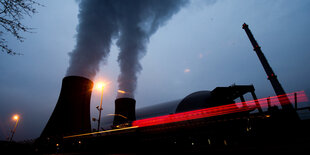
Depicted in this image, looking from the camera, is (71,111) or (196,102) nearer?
(71,111)

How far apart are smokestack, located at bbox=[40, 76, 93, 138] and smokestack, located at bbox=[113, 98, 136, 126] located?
5271 mm

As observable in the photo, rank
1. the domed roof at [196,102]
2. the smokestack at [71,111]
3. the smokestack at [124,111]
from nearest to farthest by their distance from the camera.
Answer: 1. the smokestack at [71,111]
2. the domed roof at [196,102]
3. the smokestack at [124,111]

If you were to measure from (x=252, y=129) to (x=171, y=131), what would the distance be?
5.68m

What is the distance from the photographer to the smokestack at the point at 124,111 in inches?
710

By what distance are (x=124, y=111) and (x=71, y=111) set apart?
26.4 feet

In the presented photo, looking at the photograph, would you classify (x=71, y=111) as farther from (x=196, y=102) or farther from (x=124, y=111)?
(x=196, y=102)

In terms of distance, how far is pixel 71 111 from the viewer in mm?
12031

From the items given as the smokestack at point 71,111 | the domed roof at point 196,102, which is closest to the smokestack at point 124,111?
the smokestack at point 71,111

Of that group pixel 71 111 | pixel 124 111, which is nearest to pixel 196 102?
pixel 124 111

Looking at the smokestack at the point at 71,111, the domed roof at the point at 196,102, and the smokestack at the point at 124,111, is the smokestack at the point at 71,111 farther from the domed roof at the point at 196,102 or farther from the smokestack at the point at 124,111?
the domed roof at the point at 196,102

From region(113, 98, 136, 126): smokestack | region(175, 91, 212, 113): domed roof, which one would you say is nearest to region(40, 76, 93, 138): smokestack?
region(113, 98, 136, 126): smokestack

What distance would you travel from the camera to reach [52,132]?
11.2m

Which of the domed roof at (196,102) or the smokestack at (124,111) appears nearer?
the domed roof at (196,102)

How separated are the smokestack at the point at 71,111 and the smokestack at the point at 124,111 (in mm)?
5271
